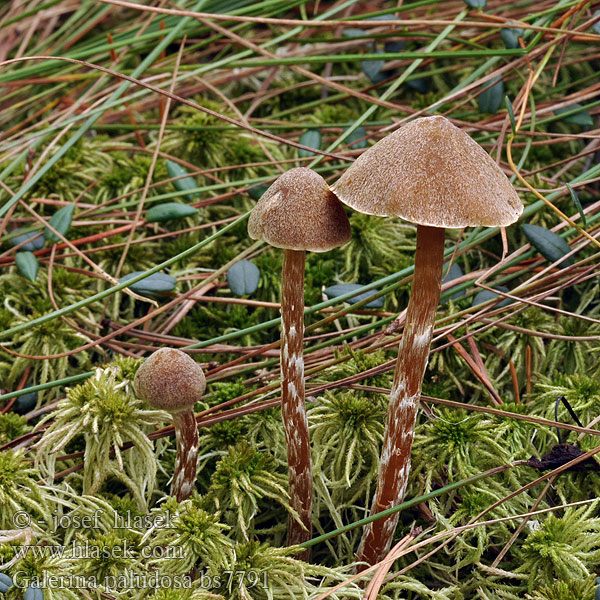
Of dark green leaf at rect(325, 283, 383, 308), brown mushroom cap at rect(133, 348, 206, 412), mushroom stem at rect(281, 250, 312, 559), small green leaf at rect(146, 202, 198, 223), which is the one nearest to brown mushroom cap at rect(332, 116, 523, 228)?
mushroom stem at rect(281, 250, 312, 559)

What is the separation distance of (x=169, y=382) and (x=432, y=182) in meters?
1.02

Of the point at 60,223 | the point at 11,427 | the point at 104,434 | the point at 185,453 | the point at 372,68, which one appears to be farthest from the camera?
the point at 372,68

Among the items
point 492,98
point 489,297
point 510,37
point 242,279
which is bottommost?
point 489,297

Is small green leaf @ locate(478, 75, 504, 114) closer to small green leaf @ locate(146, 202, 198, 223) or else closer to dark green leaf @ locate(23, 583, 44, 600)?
small green leaf @ locate(146, 202, 198, 223)

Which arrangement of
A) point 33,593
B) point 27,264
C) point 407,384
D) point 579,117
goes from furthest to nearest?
point 579,117 < point 27,264 < point 407,384 < point 33,593

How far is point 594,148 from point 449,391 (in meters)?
1.43

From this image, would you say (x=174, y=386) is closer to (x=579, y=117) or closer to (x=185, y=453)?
(x=185, y=453)

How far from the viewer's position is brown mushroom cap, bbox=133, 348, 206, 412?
209cm

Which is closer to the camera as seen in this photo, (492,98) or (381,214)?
(381,214)

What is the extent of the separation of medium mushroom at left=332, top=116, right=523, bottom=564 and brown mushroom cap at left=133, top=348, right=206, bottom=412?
25.3 inches

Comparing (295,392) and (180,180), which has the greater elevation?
(180,180)

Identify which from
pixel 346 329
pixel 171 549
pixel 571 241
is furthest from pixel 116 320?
pixel 571 241

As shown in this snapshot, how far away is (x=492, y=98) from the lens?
3232 millimetres

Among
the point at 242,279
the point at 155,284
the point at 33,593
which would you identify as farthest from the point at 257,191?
the point at 33,593
